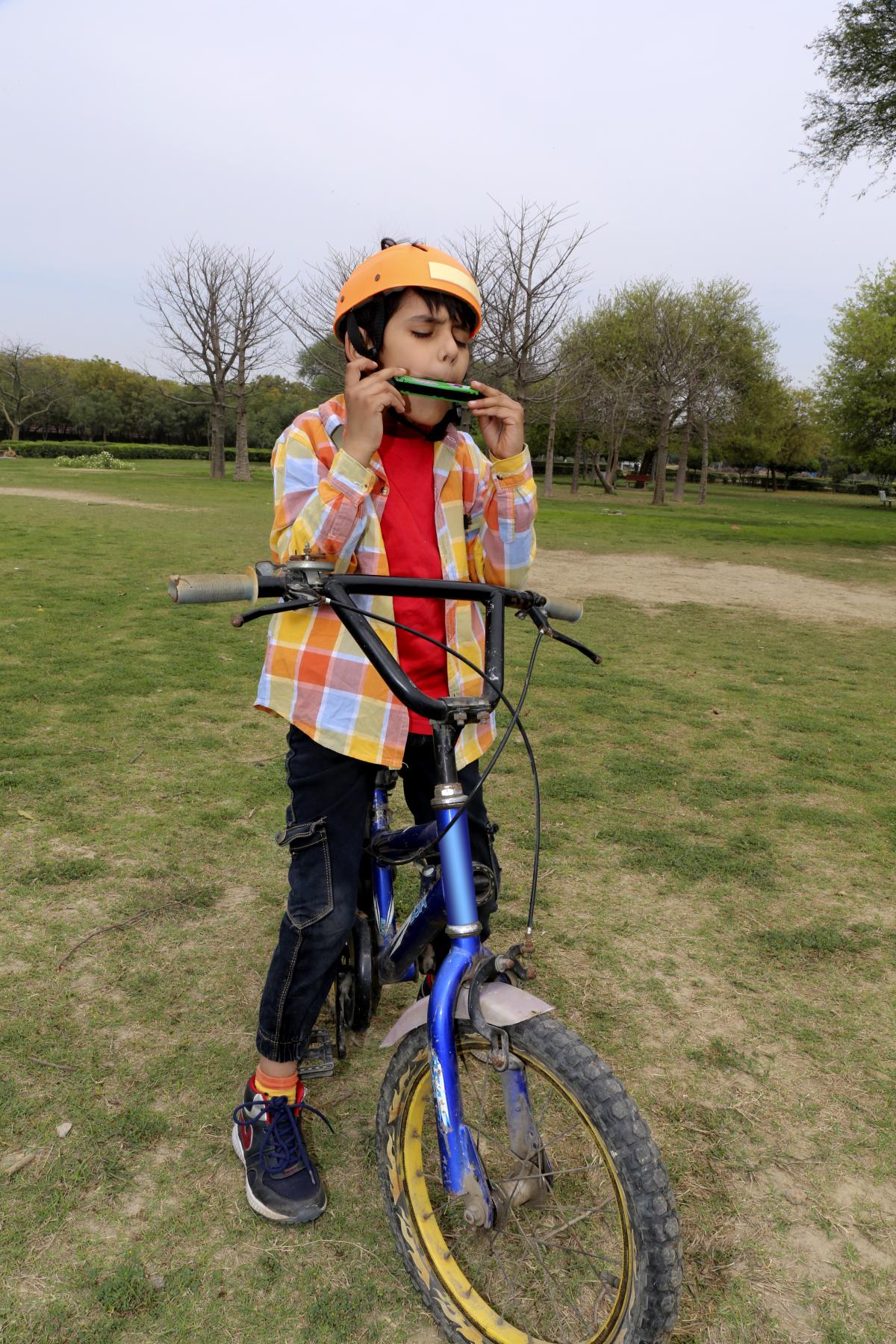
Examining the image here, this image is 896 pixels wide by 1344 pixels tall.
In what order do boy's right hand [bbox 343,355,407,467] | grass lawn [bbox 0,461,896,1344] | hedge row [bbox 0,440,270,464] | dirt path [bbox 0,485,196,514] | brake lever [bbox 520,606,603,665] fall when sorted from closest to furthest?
boy's right hand [bbox 343,355,407,467] → brake lever [bbox 520,606,603,665] → grass lawn [bbox 0,461,896,1344] → dirt path [bbox 0,485,196,514] → hedge row [bbox 0,440,270,464]

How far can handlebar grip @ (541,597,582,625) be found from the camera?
2063 millimetres

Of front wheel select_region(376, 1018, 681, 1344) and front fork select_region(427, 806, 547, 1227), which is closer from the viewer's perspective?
front wheel select_region(376, 1018, 681, 1344)

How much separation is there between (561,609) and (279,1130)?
1.40 metres

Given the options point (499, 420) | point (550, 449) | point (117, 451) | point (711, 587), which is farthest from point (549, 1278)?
point (117, 451)

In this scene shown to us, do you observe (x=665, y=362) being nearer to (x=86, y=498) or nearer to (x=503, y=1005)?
(x=86, y=498)

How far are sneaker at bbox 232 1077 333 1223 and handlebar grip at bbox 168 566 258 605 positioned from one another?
1.32m

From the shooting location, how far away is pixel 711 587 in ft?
42.4

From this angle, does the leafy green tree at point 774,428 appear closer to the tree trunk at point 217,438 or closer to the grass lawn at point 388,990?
the tree trunk at point 217,438

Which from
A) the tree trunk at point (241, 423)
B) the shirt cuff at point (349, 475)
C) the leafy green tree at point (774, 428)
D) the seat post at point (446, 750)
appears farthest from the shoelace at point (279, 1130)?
the leafy green tree at point (774, 428)

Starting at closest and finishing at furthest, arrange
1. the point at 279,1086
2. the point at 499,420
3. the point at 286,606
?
the point at 286,606
the point at 499,420
the point at 279,1086

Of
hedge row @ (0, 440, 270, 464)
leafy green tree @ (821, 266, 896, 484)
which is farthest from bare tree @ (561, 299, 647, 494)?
hedge row @ (0, 440, 270, 464)

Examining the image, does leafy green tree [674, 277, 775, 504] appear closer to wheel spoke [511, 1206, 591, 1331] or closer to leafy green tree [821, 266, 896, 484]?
leafy green tree [821, 266, 896, 484]

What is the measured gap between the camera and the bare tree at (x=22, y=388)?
56.0 meters

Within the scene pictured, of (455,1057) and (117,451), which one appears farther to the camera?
(117,451)
